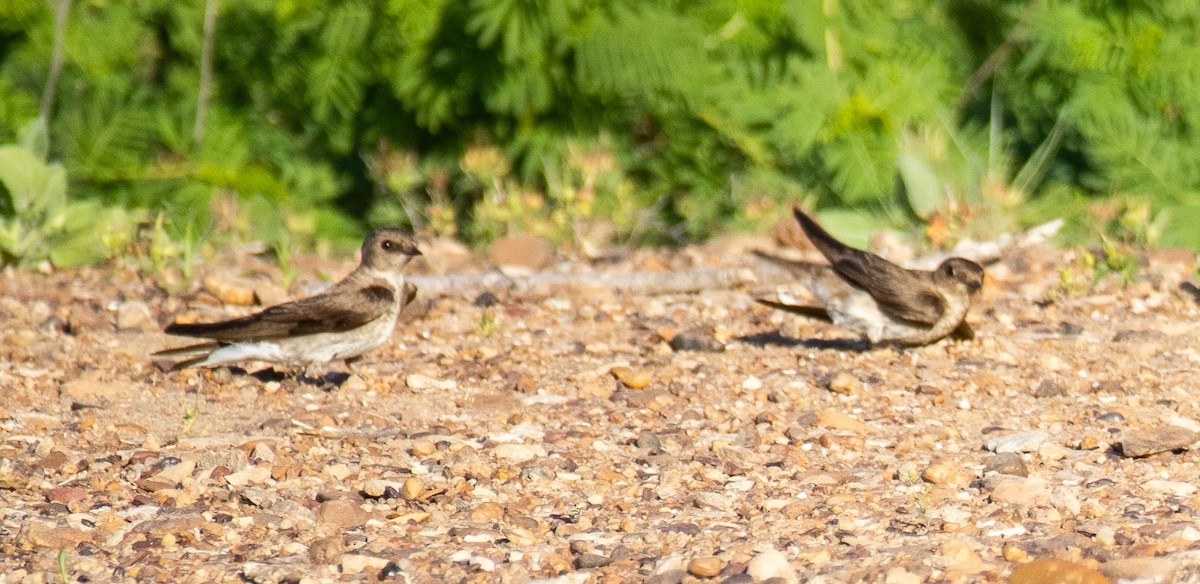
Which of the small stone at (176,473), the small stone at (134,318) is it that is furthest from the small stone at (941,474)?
the small stone at (134,318)

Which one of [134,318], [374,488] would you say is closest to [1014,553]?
[374,488]

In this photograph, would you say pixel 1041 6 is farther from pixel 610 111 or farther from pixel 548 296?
pixel 548 296

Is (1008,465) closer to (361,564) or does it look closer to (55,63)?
(361,564)

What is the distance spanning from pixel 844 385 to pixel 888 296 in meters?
0.73

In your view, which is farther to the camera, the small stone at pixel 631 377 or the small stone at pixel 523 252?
the small stone at pixel 523 252

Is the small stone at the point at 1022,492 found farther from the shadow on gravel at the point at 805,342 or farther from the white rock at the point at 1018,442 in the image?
the shadow on gravel at the point at 805,342

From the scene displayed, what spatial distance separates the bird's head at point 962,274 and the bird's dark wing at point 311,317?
2341 mm

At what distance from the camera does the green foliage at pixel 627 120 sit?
838 centimetres

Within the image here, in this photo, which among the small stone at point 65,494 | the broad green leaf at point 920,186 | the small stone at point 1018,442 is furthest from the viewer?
the broad green leaf at point 920,186

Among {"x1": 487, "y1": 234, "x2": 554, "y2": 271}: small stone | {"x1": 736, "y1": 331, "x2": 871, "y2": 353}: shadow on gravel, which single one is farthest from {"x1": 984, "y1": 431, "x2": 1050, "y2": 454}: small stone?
{"x1": 487, "y1": 234, "x2": 554, "y2": 271}: small stone

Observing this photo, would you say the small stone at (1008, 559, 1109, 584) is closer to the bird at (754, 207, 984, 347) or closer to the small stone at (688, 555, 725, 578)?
the small stone at (688, 555, 725, 578)

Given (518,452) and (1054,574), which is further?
(518,452)

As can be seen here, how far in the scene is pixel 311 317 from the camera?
618 centimetres

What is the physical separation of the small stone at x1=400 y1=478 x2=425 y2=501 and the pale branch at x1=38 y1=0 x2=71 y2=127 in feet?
15.2
